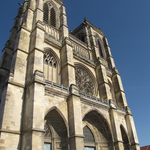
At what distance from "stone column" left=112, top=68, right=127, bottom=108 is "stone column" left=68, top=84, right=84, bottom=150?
32.7ft

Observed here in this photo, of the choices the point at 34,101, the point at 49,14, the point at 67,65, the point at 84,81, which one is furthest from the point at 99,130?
the point at 49,14

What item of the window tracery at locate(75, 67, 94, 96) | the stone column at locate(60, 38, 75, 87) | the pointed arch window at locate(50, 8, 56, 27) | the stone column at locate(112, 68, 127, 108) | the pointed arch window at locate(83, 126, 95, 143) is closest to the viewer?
the pointed arch window at locate(83, 126, 95, 143)

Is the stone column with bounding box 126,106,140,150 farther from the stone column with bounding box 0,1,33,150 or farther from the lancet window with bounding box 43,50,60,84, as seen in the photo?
the stone column with bounding box 0,1,33,150

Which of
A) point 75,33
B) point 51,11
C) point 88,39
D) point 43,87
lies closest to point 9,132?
point 43,87

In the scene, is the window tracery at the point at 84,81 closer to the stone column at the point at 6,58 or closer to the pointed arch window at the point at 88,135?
the pointed arch window at the point at 88,135

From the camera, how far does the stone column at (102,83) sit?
56.3 ft

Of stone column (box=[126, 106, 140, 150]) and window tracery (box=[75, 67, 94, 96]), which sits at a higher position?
window tracery (box=[75, 67, 94, 96])

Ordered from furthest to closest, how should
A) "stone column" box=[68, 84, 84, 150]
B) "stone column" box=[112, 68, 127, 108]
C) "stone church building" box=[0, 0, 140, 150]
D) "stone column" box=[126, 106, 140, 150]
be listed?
1. "stone column" box=[112, 68, 127, 108]
2. "stone column" box=[126, 106, 140, 150]
3. "stone column" box=[68, 84, 84, 150]
4. "stone church building" box=[0, 0, 140, 150]

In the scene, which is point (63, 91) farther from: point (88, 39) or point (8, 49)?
point (88, 39)

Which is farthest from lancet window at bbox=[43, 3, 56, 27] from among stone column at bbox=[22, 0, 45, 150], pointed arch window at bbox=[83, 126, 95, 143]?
pointed arch window at bbox=[83, 126, 95, 143]

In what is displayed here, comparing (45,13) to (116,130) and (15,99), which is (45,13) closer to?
(15,99)

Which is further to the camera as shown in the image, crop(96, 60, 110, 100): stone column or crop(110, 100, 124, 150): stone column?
crop(96, 60, 110, 100): stone column

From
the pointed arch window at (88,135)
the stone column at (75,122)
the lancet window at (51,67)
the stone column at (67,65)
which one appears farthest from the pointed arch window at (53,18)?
the pointed arch window at (88,135)

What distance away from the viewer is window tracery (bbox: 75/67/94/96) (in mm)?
16641
